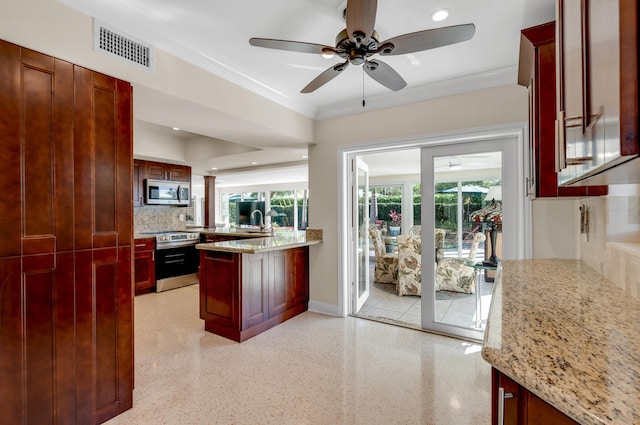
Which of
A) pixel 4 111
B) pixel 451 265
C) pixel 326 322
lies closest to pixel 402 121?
pixel 451 265

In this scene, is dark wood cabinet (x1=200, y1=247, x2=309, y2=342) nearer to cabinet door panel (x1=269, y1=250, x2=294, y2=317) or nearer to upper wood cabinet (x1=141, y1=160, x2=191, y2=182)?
cabinet door panel (x1=269, y1=250, x2=294, y2=317)

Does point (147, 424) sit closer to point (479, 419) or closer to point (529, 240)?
point (479, 419)

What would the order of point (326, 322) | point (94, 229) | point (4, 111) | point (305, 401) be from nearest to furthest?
point (4, 111), point (94, 229), point (305, 401), point (326, 322)

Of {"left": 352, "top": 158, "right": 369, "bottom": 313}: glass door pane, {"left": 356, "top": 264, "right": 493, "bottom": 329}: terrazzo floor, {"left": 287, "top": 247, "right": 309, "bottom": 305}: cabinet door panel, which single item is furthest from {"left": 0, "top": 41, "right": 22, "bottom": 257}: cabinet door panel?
{"left": 356, "top": 264, "right": 493, "bottom": 329}: terrazzo floor

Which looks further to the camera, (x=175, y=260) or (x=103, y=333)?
(x=175, y=260)

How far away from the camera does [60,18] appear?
5.61 ft

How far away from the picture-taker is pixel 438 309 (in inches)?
136

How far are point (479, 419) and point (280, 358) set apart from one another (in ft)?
5.18

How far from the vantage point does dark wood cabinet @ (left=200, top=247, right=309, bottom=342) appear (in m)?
3.08

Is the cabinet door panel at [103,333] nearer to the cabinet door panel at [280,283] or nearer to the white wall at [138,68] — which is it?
the white wall at [138,68]

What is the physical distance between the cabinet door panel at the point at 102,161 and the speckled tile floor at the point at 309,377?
3.96ft

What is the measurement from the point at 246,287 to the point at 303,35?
2.35 meters

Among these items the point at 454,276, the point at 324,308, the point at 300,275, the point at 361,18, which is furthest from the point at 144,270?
the point at 361,18

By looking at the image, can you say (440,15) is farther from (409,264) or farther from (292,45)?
(409,264)
